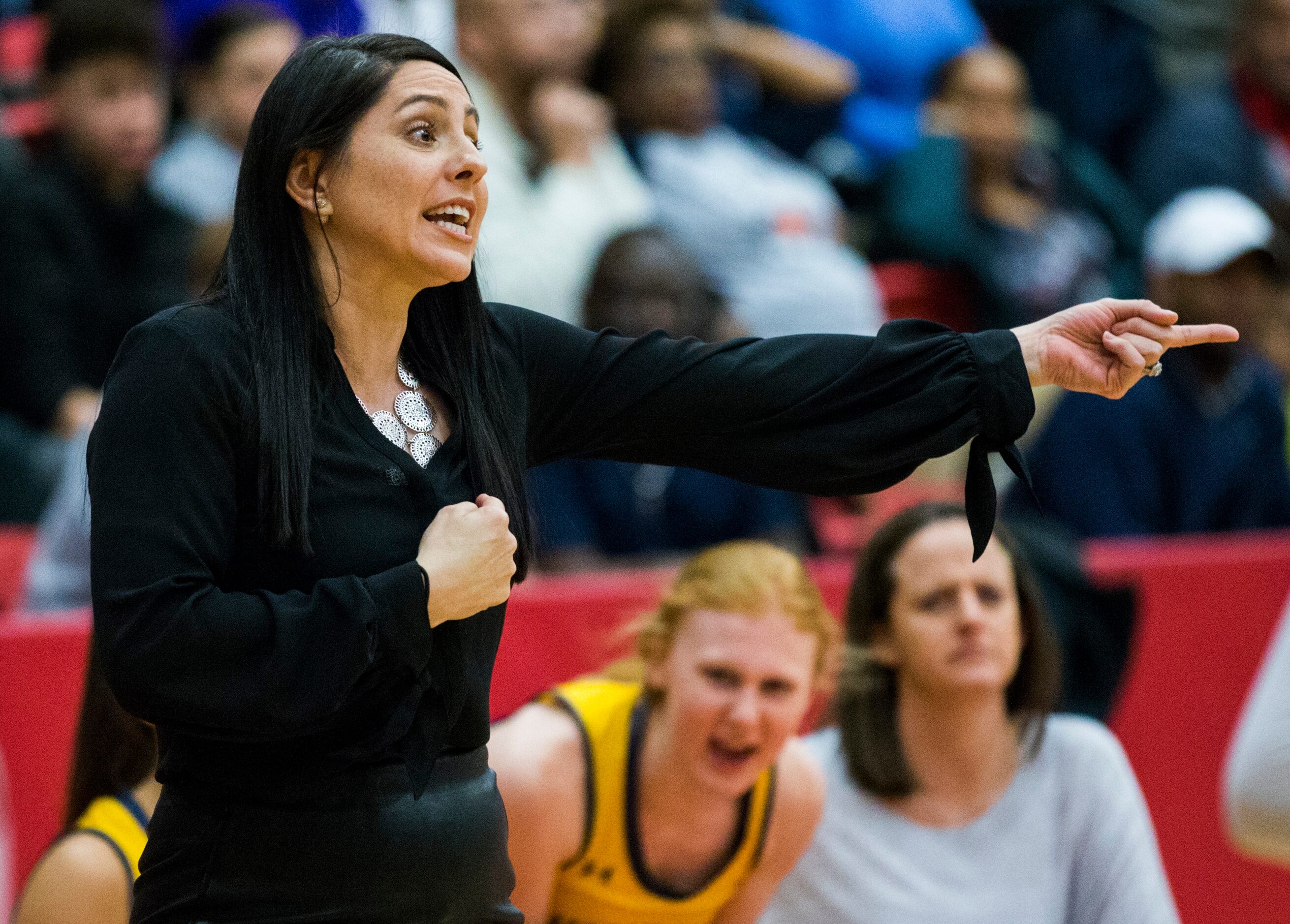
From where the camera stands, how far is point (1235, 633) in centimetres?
432

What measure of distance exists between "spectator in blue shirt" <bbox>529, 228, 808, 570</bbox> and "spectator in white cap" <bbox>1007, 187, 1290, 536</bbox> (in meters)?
0.86

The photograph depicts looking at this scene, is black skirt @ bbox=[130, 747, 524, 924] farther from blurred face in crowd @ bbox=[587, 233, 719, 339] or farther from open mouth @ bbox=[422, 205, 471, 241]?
blurred face in crowd @ bbox=[587, 233, 719, 339]

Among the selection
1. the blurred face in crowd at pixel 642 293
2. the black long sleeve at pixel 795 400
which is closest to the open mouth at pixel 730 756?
the black long sleeve at pixel 795 400

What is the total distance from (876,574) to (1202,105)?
12.5 ft

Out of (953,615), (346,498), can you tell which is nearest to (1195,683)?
(953,615)

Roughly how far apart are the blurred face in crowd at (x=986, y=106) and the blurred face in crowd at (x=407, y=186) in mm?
4255

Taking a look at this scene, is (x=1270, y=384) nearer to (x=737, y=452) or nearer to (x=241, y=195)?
(x=737, y=452)

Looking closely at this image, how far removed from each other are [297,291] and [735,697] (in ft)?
4.31

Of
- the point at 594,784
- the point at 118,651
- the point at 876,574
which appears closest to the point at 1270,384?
the point at 876,574

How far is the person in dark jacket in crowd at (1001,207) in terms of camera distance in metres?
5.73

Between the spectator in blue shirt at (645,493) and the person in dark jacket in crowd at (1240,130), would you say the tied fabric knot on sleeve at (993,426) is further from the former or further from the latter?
the person in dark jacket in crowd at (1240,130)

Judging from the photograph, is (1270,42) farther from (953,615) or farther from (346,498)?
(346,498)

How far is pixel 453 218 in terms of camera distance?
72.2 inches

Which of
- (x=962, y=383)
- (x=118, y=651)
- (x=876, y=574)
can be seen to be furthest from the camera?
(x=876, y=574)
